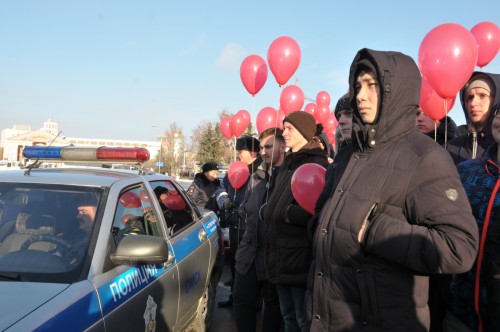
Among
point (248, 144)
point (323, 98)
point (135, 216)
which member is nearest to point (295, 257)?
point (135, 216)

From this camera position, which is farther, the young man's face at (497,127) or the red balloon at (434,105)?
the red balloon at (434,105)

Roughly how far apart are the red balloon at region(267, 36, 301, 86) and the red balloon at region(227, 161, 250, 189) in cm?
145

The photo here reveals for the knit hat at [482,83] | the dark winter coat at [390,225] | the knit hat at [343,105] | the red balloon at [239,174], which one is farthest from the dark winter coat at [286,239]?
the red balloon at [239,174]

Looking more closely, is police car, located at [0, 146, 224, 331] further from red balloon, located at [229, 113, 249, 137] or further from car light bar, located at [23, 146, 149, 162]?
red balloon, located at [229, 113, 249, 137]

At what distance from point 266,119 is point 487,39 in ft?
11.4

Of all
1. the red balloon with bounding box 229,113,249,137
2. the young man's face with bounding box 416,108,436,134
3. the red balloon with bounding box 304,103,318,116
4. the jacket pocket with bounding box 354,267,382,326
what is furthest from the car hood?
the red balloon with bounding box 304,103,318,116

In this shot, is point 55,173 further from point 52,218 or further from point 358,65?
point 358,65

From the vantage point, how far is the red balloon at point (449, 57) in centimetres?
324

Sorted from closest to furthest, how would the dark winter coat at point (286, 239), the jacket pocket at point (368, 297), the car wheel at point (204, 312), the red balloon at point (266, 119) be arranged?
the jacket pocket at point (368, 297) → the dark winter coat at point (286, 239) → the car wheel at point (204, 312) → the red balloon at point (266, 119)

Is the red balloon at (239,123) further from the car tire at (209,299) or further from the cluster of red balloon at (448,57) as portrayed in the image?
the cluster of red balloon at (448,57)

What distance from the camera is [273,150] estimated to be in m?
3.77

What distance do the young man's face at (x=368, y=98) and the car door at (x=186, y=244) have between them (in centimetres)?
185

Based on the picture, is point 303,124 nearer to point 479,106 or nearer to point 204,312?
point 479,106

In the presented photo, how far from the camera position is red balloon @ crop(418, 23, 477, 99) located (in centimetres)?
324
